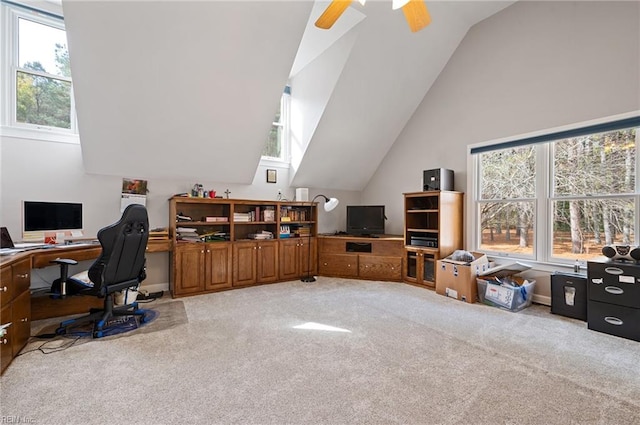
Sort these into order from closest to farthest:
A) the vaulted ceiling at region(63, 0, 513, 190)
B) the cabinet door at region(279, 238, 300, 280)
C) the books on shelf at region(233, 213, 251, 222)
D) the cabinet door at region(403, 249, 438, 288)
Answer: the vaulted ceiling at region(63, 0, 513, 190) → the cabinet door at region(403, 249, 438, 288) → the books on shelf at region(233, 213, 251, 222) → the cabinet door at region(279, 238, 300, 280)

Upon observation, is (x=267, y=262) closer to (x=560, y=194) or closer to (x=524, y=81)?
(x=560, y=194)

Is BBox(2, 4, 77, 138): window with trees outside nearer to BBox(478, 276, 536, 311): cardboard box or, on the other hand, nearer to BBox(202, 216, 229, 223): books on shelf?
BBox(202, 216, 229, 223): books on shelf

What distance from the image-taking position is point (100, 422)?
1570 millimetres

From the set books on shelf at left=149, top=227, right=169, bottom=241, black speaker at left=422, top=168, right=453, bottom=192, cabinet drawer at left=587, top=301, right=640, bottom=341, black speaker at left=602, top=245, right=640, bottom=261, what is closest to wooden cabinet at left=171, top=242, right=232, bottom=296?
books on shelf at left=149, top=227, right=169, bottom=241

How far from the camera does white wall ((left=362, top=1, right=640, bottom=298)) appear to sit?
3094 mm

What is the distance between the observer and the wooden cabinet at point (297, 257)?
4.78 metres

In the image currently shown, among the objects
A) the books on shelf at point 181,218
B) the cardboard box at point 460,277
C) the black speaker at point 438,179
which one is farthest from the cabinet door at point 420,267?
the books on shelf at point 181,218

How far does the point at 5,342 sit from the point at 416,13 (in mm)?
3875

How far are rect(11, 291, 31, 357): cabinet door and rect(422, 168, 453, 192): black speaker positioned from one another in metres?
4.59

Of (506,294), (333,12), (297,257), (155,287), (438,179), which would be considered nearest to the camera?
(333,12)

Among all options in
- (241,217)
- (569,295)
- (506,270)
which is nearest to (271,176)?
(241,217)

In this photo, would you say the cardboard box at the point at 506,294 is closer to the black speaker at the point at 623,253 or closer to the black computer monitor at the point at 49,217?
the black speaker at the point at 623,253

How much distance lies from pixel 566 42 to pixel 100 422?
17.6ft

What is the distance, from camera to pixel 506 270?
3666mm
